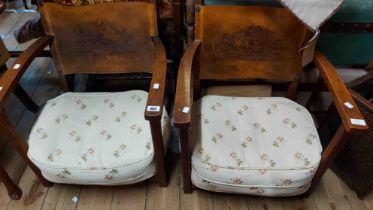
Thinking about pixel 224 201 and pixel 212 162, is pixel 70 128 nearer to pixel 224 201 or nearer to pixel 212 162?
pixel 212 162

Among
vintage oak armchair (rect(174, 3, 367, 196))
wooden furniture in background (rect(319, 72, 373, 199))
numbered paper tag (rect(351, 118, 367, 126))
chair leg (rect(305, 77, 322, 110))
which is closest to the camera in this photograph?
numbered paper tag (rect(351, 118, 367, 126))

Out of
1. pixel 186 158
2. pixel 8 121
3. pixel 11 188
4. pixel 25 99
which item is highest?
pixel 8 121

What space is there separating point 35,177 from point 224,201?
37.4 inches

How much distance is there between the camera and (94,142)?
1214mm

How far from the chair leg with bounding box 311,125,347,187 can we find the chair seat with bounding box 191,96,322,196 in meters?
0.03

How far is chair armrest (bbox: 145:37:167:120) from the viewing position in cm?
101

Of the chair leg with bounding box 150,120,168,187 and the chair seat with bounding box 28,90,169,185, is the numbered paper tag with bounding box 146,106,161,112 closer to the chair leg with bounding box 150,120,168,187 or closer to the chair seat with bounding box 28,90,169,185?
the chair leg with bounding box 150,120,168,187

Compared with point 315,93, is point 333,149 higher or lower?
higher

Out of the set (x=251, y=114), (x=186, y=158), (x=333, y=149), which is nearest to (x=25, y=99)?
(x=186, y=158)

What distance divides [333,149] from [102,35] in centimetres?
105

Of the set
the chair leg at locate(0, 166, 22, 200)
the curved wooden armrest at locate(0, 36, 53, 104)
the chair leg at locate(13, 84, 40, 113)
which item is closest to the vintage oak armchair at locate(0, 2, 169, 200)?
the curved wooden armrest at locate(0, 36, 53, 104)

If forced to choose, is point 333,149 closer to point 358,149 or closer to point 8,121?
point 358,149

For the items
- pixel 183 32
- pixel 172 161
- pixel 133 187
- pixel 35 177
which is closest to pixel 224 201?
pixel 172 161

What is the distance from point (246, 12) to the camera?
1.22 m
